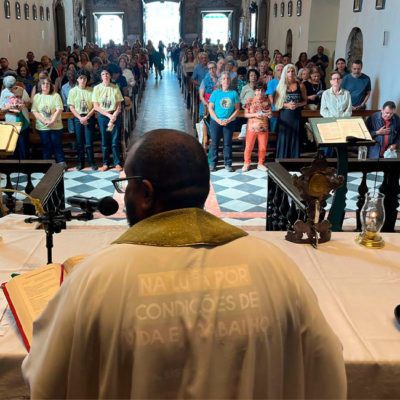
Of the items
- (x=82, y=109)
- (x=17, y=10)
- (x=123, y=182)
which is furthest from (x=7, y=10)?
(x=123, y=182)

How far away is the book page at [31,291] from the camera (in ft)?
6.68

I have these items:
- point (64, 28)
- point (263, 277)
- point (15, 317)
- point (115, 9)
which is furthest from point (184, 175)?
point (115, 9)

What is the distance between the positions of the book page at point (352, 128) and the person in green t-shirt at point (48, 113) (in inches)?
205

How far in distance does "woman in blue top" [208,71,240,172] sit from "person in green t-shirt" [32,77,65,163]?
7.85ft

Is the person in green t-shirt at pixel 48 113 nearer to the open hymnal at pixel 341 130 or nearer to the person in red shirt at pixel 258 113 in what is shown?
the person in red shirt at pixel 258 113

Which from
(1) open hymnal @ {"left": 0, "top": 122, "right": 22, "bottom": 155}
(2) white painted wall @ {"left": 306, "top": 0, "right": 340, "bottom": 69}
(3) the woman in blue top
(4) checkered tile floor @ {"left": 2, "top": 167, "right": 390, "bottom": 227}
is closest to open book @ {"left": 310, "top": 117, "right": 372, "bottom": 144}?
(4) checkered tile floor @ {"left": 2, "top": 167, "right": 390, "bottom": 227}

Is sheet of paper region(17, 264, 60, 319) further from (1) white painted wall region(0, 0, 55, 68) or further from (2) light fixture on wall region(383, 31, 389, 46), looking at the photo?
(1) white painted wall region(0, 0, 55, 68)

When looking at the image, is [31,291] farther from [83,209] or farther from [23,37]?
[23,37]

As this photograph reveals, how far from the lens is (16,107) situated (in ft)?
26.9

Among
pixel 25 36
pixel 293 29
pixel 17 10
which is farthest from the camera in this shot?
pixel 293 29

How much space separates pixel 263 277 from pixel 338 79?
7.53 metres

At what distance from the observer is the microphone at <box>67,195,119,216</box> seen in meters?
1.68

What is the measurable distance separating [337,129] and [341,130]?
0.04 m

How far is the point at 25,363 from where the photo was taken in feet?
4.69
